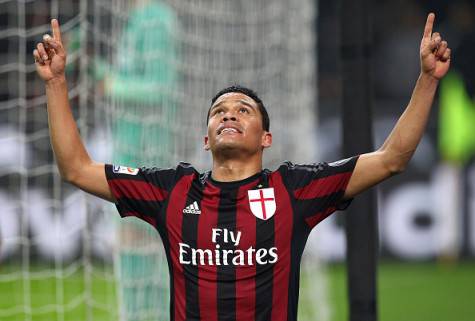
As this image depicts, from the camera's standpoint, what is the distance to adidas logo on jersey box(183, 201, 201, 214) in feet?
10.2

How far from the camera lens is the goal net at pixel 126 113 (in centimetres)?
553

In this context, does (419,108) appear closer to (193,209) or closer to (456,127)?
(193,209)

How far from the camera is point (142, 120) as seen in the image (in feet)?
18.3

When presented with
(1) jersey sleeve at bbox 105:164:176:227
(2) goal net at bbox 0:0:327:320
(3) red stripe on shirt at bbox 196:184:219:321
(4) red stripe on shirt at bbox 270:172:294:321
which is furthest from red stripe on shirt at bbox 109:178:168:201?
(2) goal net at bbox 0:0:327:320

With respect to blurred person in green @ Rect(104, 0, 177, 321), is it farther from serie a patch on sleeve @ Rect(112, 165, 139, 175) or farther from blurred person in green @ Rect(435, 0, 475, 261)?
blurred person in green @ Rect(435, 0, 475, 261)

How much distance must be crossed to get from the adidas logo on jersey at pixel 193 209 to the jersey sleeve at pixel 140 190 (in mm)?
87

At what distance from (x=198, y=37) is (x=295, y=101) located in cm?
168

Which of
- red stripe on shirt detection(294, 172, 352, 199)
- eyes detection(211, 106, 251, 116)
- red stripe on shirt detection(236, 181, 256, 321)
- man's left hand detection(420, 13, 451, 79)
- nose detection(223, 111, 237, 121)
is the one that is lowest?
red stripe on shirt detection(236, 181, 256, 321)

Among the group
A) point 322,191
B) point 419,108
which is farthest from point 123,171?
point 419,108

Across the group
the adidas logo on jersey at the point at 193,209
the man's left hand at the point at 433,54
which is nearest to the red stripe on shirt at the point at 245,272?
the adidas logo on jersey at the point at 193,209

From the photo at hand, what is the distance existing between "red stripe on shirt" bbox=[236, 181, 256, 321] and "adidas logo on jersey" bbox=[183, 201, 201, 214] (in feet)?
0.42

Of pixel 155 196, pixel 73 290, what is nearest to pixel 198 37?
pixel 73 290

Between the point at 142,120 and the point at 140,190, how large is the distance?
2.44m

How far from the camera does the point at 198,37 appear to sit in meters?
6.34
